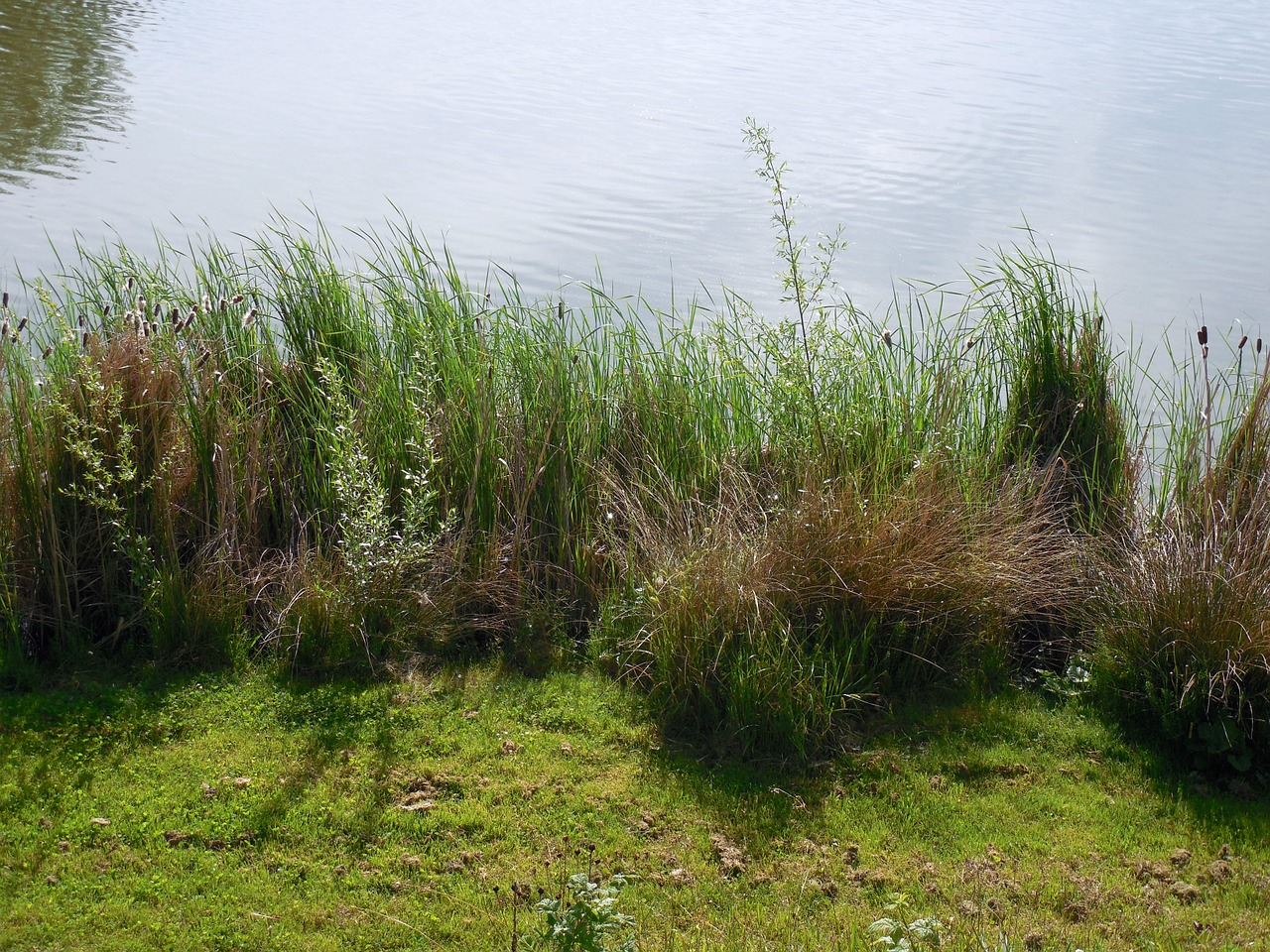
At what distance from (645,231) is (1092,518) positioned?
8.83 meters

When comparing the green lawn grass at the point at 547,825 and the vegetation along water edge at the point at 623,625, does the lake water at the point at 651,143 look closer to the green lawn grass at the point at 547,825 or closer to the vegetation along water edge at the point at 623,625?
the vegetation along water edge at the point at 623,625

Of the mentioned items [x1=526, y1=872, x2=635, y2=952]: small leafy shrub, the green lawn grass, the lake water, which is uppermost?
the lake water

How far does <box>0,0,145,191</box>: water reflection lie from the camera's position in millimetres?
15031

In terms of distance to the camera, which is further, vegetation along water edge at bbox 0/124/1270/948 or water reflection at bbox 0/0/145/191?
water reflection at bbox 0/0/145/191

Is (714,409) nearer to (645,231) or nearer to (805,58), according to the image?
(645,231)

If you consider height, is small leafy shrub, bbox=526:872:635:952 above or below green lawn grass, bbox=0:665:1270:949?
above

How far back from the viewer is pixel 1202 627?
4.59m

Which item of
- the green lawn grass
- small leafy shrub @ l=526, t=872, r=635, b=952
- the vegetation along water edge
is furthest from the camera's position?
the vegetation along water edge

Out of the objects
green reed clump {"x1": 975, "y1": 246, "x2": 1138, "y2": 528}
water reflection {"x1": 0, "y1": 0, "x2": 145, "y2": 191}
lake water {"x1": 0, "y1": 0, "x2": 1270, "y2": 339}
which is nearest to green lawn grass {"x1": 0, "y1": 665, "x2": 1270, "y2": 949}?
green reed clump {"x1": 975, "y1": 246, "x2": 1138, "y2": 528}

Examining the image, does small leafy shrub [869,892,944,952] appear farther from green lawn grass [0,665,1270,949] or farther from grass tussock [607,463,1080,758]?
grass tussock [607,463,1080,758]

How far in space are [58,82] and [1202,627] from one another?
19.2 metres

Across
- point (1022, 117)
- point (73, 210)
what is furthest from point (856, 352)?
point (1022, 117)

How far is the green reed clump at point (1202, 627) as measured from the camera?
4.53 metres

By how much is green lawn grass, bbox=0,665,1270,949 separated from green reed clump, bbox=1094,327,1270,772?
0.20m
